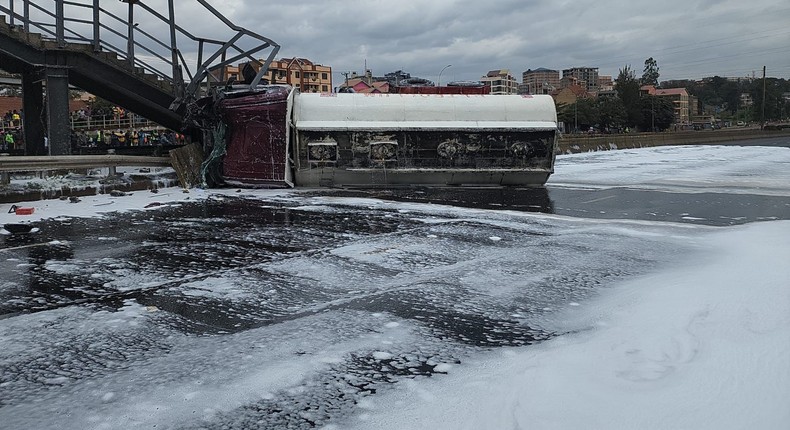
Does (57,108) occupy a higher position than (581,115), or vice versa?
(581,115)

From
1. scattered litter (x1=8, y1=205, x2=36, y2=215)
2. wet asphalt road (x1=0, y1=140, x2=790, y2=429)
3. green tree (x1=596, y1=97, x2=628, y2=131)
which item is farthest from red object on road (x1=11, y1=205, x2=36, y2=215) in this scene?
green tree (x1=596, y1=97, x2=628, y2=131)

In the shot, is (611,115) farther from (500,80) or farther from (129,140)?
(129,140)

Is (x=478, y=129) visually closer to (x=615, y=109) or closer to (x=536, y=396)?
(x=536, y=396)

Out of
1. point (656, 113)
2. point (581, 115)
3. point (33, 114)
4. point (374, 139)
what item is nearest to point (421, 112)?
point (374, 139)

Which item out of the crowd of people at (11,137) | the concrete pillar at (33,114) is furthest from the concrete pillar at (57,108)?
the crowd of people at (11,137)

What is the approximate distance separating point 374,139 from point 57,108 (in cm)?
687

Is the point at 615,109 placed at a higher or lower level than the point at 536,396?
higher

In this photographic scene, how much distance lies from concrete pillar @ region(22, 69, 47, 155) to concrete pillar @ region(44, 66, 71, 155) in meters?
1.74

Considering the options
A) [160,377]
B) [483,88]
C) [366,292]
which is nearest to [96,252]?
[366,292]

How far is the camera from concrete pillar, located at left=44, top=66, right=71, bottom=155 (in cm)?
1328

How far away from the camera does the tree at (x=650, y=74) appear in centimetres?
16000

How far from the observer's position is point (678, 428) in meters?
2.58

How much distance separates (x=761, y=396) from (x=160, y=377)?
2.83 m

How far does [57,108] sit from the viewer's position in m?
13.4
